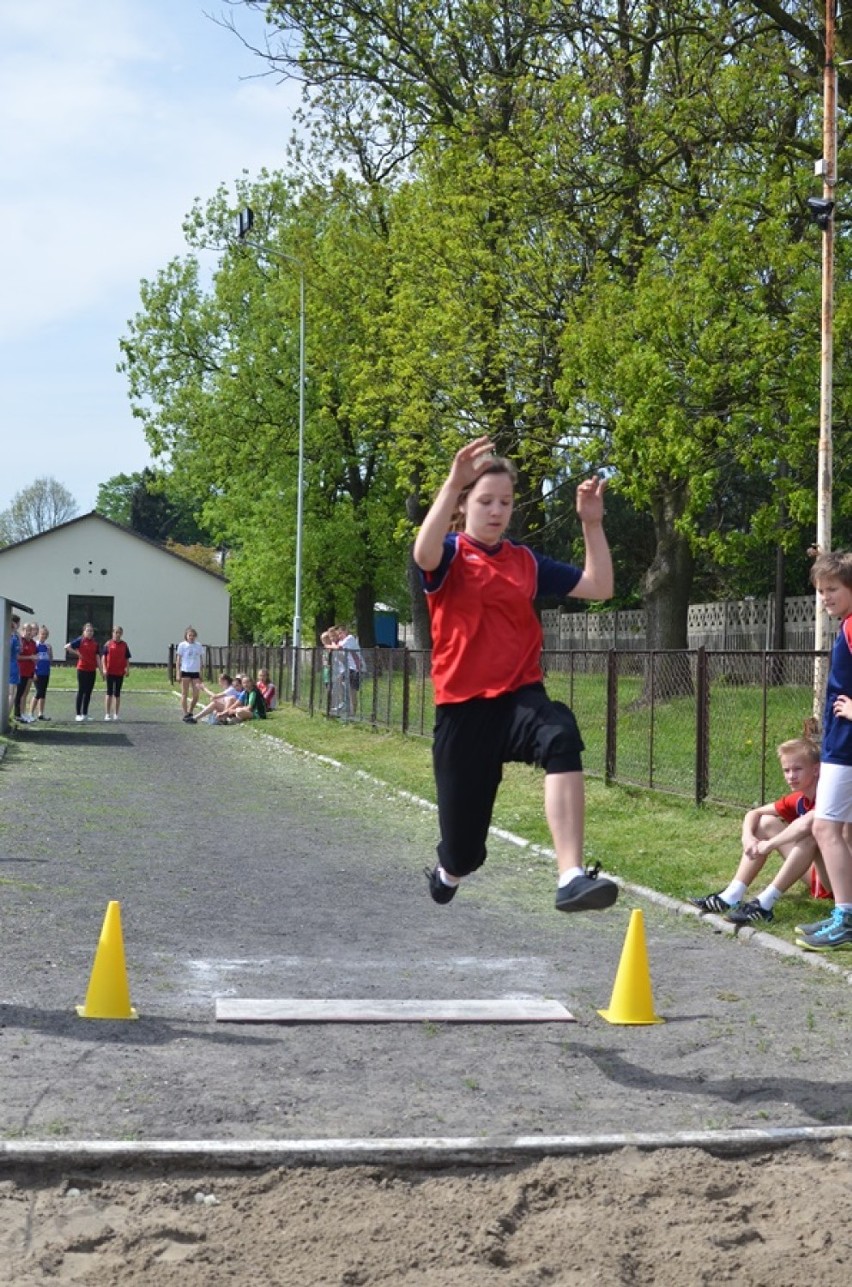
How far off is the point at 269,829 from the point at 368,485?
4246 centimetres

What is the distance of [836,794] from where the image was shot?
28.6 ft

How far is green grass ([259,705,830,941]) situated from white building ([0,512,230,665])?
63.8 metres

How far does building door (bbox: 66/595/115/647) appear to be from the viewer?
85.1 m

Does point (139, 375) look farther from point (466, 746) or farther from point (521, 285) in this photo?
point (466, 746)

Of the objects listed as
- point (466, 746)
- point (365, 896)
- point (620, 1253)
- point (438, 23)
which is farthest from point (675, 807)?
point (438, 23)

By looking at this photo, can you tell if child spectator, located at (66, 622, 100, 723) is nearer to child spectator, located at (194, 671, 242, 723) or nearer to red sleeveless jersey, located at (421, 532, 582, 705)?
child spectator, located at (194, 671, 242, 723)

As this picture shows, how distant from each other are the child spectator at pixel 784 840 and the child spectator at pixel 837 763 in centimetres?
66

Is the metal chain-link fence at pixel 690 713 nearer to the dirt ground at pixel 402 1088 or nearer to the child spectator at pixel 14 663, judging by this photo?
the dirt ground at pixel 402 1088

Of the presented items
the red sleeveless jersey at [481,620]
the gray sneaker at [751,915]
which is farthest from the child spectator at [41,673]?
the red sleeveless jersey at [481,620]

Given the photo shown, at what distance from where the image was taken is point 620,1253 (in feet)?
14.9

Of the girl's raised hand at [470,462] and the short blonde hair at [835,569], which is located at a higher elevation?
the girl's raised hand at [470,462]

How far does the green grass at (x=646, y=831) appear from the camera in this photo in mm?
11664

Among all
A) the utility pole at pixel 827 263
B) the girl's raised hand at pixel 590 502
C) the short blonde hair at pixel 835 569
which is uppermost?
the utility pole at pixel 827 263

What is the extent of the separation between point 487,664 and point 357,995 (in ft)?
7.01
